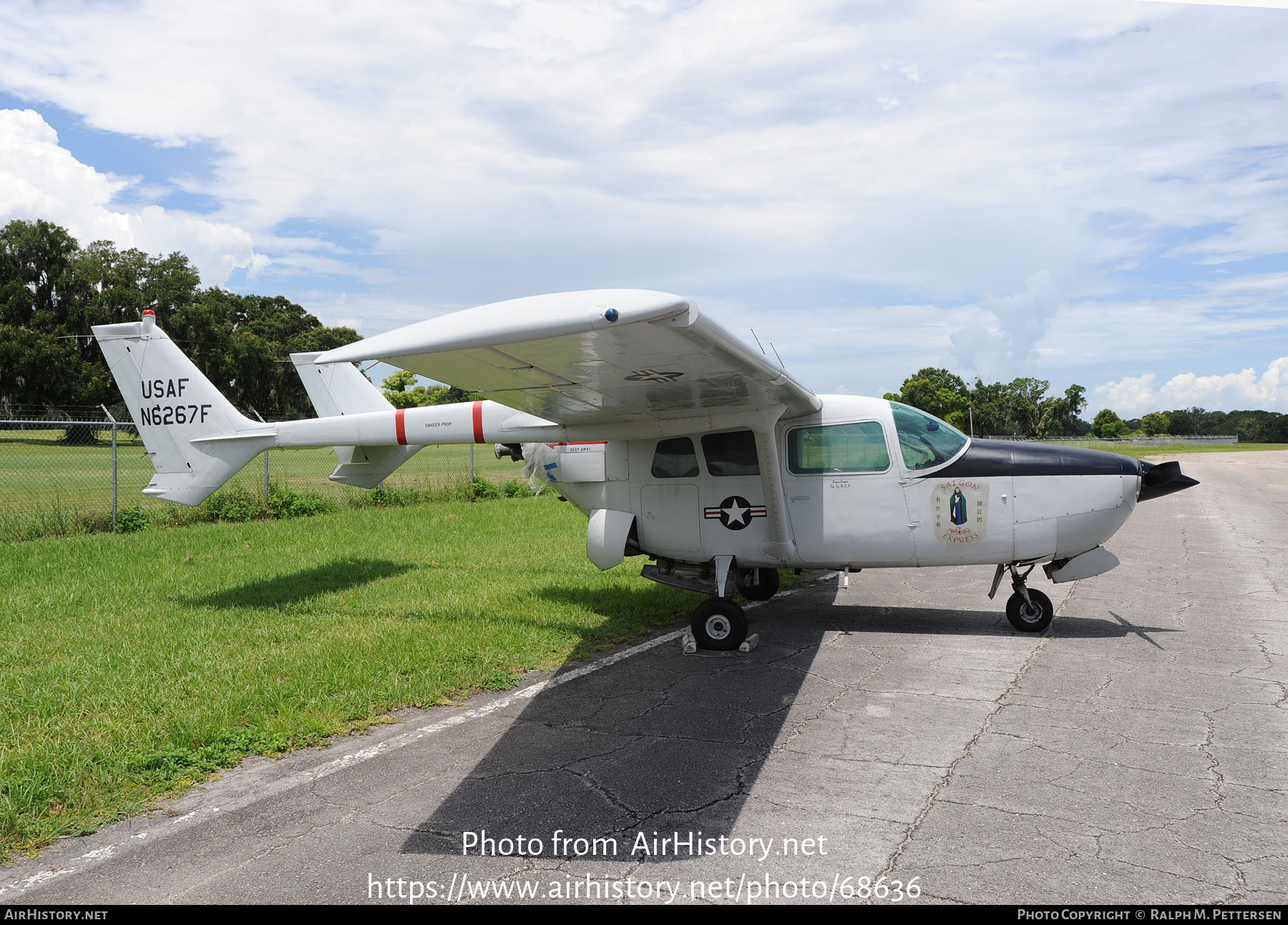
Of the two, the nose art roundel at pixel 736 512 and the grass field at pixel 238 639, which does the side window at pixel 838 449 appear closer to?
the nose art roundel at pixel 736 512

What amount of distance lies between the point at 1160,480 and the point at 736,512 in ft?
12.0

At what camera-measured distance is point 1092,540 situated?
6848 millimetres

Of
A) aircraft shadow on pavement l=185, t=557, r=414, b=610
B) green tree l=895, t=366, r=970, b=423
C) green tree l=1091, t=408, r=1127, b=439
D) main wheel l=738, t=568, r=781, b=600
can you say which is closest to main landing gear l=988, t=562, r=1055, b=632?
main wheel l=738, t=568, r=781, b=600

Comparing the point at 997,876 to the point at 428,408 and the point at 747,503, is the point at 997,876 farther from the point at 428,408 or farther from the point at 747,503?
the point at 428,408

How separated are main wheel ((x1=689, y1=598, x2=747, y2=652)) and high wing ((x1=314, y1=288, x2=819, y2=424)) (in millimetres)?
1717

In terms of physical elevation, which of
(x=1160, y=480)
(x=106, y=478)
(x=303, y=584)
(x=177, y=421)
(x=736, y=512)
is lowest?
(x=303, y=584)

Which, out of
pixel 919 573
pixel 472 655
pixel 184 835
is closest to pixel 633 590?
pixel 472 655

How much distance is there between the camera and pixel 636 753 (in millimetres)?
4391

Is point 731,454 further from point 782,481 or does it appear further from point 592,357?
point 592,357

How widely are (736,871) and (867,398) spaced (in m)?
4.90

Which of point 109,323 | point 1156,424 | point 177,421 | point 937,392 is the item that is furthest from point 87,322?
point 1156,424

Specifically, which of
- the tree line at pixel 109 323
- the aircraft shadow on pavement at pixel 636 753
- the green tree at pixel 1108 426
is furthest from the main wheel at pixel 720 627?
the green tree at pixel 1108 426

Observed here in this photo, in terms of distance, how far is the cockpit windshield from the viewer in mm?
6930

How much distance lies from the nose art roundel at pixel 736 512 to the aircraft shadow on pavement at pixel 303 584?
4501 millimetres
